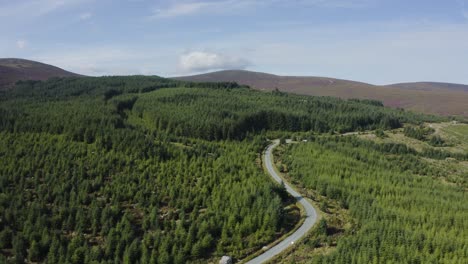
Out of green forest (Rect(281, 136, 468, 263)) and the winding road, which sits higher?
green forest (Rect(281, 136, 468, 263))

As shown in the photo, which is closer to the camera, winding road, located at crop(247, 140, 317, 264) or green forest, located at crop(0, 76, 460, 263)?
winding road, located at crop(247, 140, 317, 264)

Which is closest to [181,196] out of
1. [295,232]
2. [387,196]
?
[295,232]

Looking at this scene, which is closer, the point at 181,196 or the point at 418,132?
the point at 181,196

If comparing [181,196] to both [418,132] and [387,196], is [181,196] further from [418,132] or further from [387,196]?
[418,132]

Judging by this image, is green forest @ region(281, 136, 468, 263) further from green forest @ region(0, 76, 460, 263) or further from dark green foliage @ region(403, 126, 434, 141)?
dark green foliage @ region(403, 126, 434, 141)

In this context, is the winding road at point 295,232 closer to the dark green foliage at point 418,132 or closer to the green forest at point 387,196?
the green forest at point 387,196

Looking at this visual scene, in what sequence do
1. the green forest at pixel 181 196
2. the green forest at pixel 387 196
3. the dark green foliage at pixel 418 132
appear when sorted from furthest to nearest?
1. the dark green foliage at pixel 418 132
2. the green forest at pixel 181 196
3. the green forest at pixel 387 196

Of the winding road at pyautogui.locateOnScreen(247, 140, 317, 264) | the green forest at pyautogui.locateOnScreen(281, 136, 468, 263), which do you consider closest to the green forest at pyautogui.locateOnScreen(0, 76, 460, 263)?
the green forest at pyautogui.locateOnScreen(281, 136, 468, 263)

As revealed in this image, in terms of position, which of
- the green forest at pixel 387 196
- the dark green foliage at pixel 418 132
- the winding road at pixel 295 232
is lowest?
the winding road at pixel 295 232

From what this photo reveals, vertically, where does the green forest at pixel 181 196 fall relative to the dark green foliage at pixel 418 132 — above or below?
below

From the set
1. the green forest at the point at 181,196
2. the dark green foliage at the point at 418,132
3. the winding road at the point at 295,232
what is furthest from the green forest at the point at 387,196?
the dark green foliage at the point at 418,132
